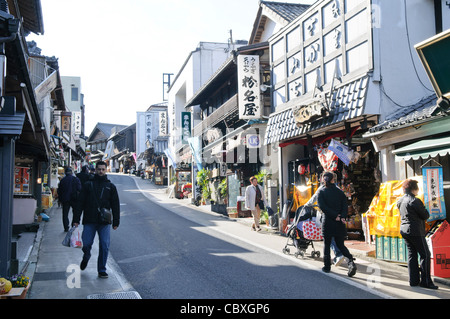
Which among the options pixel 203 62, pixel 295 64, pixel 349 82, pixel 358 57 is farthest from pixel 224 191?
pixel 203 62

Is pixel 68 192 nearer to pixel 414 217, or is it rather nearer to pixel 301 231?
pixel 301 231

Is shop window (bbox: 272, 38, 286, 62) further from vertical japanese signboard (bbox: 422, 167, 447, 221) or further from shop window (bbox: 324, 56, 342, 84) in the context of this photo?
vertical japanese signboard (bbox: 422, 167, 447, 221)

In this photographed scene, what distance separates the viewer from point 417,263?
7191 mm

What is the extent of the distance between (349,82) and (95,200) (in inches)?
321

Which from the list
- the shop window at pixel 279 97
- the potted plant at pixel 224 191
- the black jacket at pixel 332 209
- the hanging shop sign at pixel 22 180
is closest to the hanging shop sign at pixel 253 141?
the shop window at pixel 279 97

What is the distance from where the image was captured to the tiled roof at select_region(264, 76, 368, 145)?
37.7 feet

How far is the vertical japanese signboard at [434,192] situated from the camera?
8.40 metres

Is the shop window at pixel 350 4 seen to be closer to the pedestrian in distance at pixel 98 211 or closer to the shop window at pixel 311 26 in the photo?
the shop window at pixel 311 26

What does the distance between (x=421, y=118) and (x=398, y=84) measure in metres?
2.64

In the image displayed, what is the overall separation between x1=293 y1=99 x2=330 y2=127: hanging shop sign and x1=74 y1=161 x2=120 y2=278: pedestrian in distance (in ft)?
24.5
